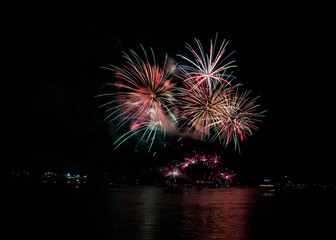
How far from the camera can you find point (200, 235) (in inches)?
598

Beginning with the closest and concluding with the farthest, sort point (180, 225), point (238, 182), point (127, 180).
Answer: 1. point (180, 225)
2. point (238, 182)
3. point (127, 180)

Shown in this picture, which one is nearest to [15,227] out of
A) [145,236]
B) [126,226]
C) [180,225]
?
[126,226]

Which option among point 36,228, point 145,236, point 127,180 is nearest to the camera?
point 145,236

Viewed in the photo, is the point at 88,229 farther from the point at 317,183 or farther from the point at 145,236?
the point at 317,183

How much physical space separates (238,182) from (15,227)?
177782mm

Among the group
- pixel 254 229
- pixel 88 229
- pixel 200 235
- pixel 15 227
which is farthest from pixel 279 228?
pixel 15 227

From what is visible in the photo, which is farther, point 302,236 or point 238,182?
point 238,182

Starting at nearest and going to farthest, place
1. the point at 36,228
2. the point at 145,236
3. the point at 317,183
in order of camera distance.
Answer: the point at 145,236, the point at 36,228, the point at 317,183

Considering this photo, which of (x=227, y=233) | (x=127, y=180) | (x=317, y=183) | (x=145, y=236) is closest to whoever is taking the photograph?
(x=145, y=236)

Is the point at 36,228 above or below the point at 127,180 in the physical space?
below

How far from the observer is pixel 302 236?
652 inches

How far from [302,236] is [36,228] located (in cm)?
1435

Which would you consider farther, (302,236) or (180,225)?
(180,225)

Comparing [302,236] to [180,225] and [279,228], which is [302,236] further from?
[180,225]
